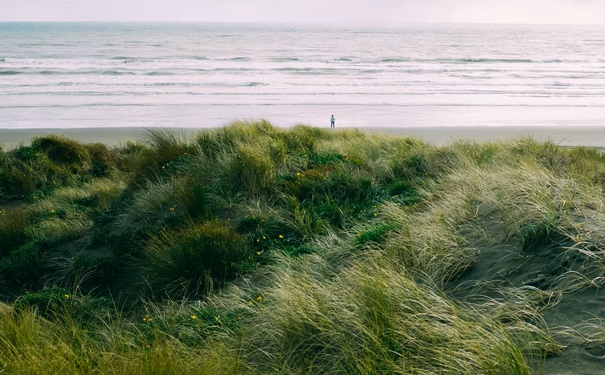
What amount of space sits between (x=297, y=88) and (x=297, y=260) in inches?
1023

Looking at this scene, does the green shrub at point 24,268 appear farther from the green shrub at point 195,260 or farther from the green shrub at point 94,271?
the green shrub at point 195,260

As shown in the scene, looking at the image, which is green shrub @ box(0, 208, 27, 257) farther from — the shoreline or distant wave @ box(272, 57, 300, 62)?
distant wave @ box(272, 57, 300, 62)

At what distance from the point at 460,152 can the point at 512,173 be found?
289cm

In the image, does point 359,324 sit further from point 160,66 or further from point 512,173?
point 160,66

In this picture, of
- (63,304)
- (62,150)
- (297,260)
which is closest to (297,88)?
(62,150)

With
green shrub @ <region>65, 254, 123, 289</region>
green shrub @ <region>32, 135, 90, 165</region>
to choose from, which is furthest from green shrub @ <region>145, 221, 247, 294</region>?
green shrub @ <region>32, 135, 90, 165</region>

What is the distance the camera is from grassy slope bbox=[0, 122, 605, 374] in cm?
337

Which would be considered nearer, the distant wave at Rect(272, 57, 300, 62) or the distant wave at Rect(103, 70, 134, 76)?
the distant wave at Rect(103, 70, 134, 76)

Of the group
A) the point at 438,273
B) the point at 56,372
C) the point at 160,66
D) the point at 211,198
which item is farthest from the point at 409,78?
the point at 56,372

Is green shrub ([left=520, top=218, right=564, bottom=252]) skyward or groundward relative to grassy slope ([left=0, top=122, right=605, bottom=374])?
skyward

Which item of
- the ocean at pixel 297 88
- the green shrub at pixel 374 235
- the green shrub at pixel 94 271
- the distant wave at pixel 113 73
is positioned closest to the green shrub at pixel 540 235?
the green shrub at pixel 374 235

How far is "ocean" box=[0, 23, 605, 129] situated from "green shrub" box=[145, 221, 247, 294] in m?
14.6

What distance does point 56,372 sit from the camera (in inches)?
112

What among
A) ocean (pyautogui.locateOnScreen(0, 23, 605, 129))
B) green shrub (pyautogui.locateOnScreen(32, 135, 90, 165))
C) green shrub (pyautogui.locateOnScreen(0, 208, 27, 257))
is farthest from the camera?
ocean (pyautogui.locateOnScreen(0, 23, 605, 129))
